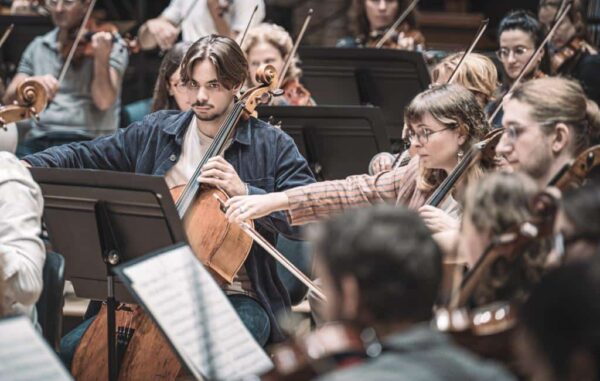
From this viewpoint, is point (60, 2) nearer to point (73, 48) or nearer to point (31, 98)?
point (73, 48)

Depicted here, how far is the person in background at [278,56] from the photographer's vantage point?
4.85 metres

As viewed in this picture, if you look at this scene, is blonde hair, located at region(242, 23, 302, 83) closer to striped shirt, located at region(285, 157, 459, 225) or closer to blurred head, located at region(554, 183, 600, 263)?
striped shirt, located at region(285, 157, 459, 225)

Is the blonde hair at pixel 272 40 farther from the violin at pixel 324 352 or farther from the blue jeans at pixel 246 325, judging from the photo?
the violin at pixel 324 352

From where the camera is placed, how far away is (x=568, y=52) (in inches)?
215

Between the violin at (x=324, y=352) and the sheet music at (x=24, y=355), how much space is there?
0.36 meters

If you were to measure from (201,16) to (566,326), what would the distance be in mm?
4222

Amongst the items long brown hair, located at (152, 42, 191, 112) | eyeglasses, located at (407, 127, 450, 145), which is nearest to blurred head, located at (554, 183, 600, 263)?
eyeglasses, located at (407, 127, 450, 145)

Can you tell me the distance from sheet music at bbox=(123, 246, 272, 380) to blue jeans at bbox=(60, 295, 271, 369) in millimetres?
988

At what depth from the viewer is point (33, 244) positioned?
2.57 metres

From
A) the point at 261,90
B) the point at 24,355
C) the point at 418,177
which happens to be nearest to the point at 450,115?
the point at 418,177

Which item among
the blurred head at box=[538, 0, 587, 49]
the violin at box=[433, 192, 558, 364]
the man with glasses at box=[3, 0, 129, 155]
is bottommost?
the man with glasses at box=[3, 0, 129, 155]

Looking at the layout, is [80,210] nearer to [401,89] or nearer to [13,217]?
[13,217]

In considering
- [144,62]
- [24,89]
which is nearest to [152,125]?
[24,89]

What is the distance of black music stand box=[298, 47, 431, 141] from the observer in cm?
493
